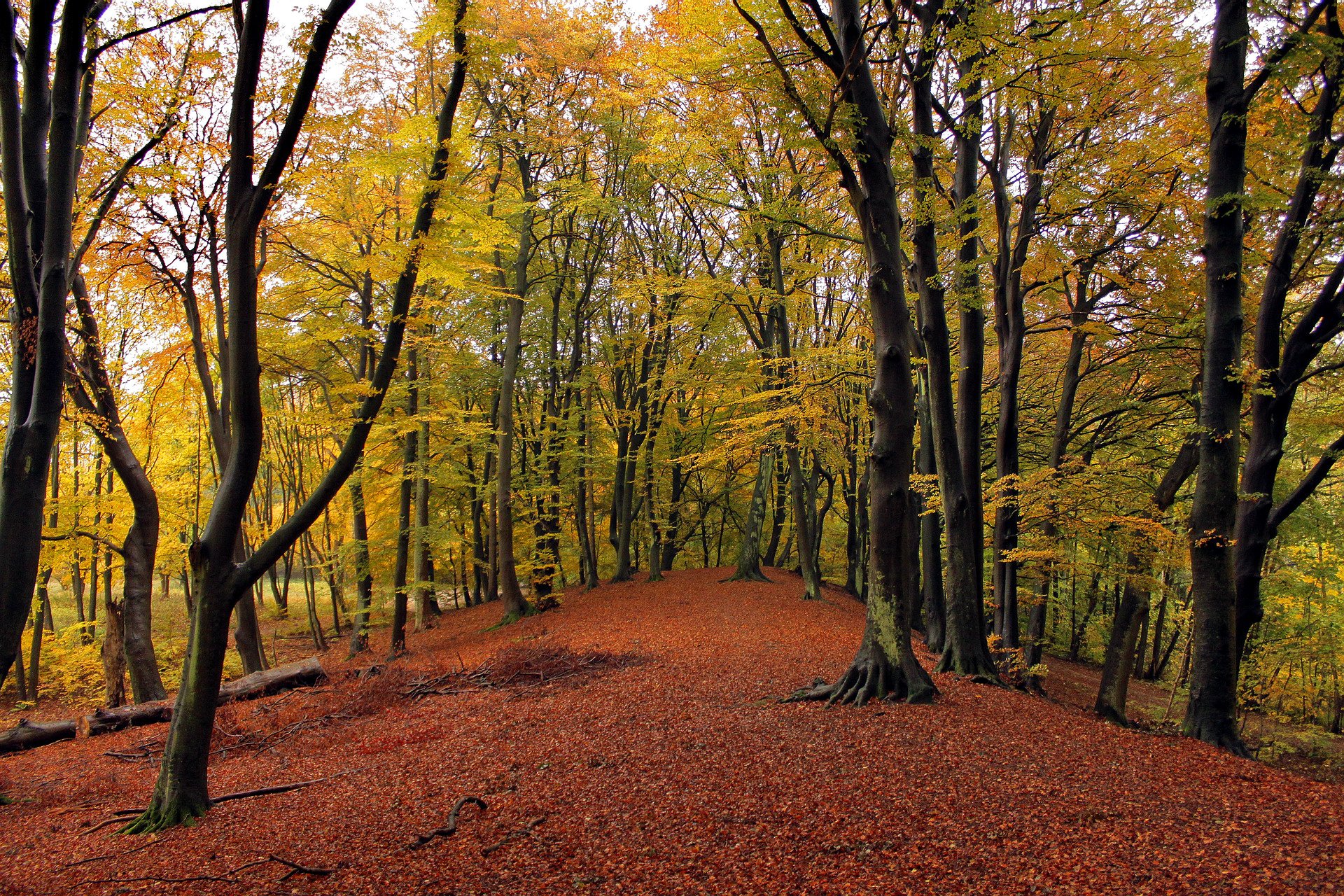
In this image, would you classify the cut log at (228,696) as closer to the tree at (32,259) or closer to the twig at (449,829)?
the tree at (32,259)

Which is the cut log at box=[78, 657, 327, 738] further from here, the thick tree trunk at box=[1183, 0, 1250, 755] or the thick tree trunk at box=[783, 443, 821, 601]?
the thick tree trunk at box=[1183, 0, 1250, 755]

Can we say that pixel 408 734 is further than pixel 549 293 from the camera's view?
No

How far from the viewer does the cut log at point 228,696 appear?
27.1 feet

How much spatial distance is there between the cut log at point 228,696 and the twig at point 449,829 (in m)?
5.33

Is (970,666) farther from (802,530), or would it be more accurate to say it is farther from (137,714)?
(137,714)

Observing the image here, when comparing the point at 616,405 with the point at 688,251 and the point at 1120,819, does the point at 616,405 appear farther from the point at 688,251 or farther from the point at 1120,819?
the point at 1120,819

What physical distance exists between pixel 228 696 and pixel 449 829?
6875 mm

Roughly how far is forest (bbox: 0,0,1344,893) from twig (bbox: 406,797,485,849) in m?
0.08

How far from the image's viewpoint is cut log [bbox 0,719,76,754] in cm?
777

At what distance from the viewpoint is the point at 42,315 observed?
3707 millimetres

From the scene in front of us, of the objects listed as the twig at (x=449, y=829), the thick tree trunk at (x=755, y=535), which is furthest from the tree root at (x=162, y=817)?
the thick tree trunk at (x=755, y=535)

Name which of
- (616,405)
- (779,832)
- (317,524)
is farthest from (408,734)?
(317,524)

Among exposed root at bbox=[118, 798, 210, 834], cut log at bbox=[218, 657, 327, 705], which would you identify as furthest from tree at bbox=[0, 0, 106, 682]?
cut log at bbox=[218, 657, 327, 705]

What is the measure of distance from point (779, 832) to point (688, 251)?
16.2 metres
